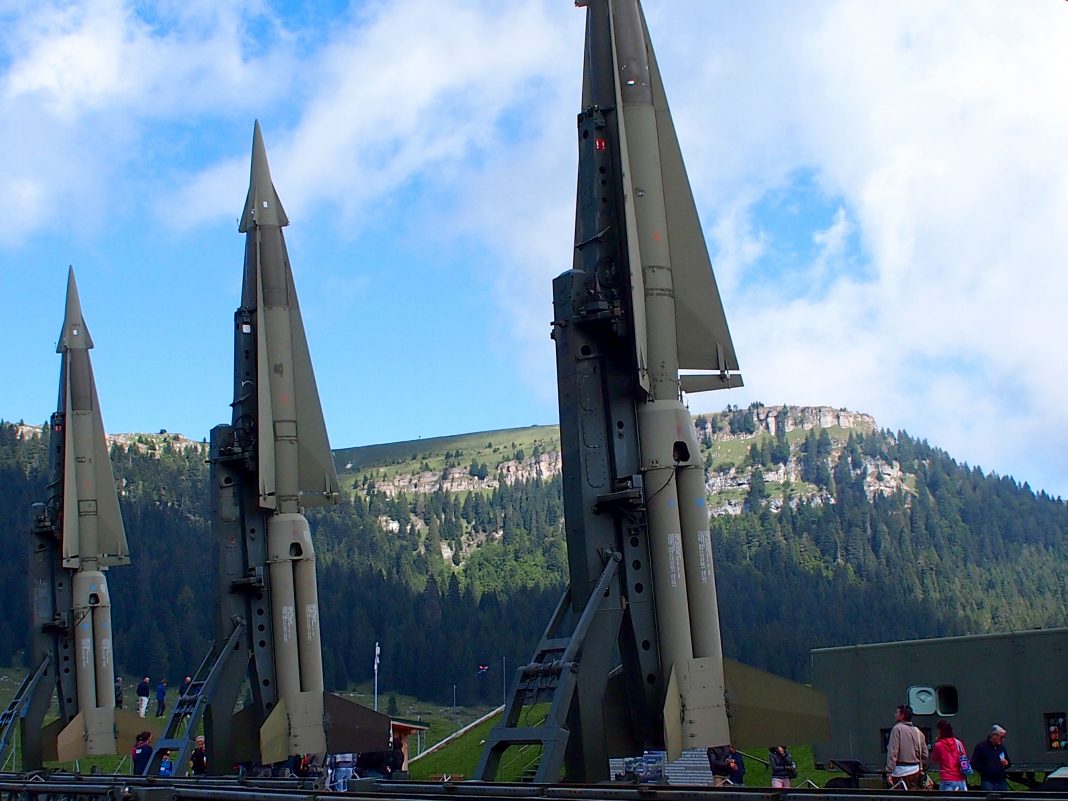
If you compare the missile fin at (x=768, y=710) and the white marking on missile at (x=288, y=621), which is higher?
the white marking on missile at (x=288, y=621)

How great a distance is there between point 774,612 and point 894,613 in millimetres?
7905

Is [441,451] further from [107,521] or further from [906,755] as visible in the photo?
[906,755]

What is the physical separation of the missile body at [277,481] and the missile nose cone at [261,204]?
0.9 inches

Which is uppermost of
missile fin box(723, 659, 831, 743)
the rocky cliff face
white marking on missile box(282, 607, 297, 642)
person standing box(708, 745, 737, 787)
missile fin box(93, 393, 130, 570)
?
the rocky cliff face

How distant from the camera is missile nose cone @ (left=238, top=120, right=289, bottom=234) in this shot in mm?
21125

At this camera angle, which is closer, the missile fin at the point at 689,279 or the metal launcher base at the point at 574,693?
the metal launcher base at the point at 574,693

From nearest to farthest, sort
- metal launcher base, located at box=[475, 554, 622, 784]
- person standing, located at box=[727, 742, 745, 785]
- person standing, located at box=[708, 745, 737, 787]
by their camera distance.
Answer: metal launcher base, located at box=[475, 554, 622, 784], person standing, located at box=[708, 745, 737, 787], person standing, located at box=[727, 742, 745, 785]

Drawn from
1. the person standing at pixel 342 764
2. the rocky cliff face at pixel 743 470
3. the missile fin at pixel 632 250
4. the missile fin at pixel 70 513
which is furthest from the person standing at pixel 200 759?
the rocky cliff face at pixel 743 470

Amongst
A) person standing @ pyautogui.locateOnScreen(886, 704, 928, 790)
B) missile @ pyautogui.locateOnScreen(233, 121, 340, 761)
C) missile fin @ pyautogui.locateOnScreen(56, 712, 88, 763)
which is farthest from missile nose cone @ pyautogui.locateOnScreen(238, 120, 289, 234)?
person standing @ pyautogui.locateOnScreen(886, 704, 928, 790)

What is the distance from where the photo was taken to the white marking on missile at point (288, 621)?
1944 centimetres

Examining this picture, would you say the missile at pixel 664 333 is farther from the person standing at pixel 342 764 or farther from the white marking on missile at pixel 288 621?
the white marking on missile at pixel 288 621

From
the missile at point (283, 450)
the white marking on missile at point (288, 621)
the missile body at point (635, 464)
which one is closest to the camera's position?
the missile body at point (635, 464)

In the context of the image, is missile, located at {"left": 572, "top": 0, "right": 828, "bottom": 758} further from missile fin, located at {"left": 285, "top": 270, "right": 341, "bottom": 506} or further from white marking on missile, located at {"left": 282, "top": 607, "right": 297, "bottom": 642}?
white marking on missile, located at {"left": 282, "top": 607, "right": 297, "bottom": 642}

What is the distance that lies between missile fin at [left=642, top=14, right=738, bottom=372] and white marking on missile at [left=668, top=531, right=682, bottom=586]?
1936mm
